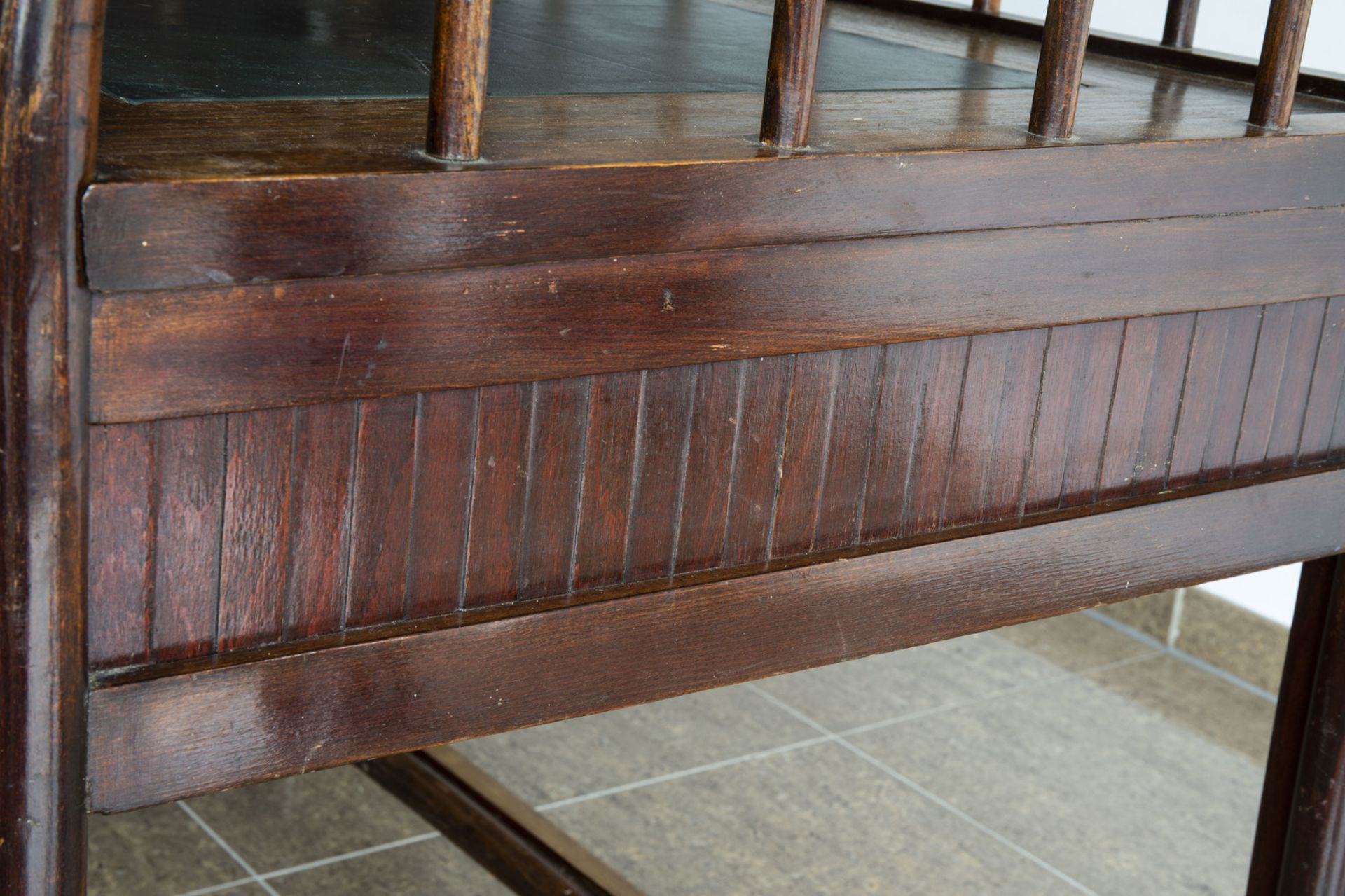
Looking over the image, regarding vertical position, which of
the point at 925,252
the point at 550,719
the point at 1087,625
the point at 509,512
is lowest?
the point at 1087,625

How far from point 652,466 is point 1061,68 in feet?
0.97

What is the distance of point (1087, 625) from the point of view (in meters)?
2.43

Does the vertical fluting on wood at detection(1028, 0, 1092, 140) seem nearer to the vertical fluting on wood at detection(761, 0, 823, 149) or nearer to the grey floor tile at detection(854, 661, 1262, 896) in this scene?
the vertical fluting on wood at detection(761, 0, 823, 149)

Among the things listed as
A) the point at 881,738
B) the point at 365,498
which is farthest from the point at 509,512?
the point at 881,738

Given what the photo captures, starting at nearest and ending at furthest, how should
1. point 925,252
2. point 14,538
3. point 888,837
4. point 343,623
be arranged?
point 14,538, point 343,623, point 925,252, point 888,837

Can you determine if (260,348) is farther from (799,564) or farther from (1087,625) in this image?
(1087,625)

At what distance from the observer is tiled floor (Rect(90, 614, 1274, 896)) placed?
164cm

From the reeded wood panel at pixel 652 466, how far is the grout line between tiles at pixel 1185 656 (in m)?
1.37

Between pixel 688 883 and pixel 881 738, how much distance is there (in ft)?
1.49

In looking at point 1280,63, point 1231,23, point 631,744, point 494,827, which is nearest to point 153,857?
point 494,827

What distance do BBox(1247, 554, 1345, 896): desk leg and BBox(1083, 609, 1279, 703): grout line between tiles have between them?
1109 millimetres

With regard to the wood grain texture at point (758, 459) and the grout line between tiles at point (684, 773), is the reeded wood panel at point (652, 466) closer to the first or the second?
the wood grain texture at point (758, 459)

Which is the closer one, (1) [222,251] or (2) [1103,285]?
(1) [222,251]

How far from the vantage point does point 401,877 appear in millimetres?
1614
